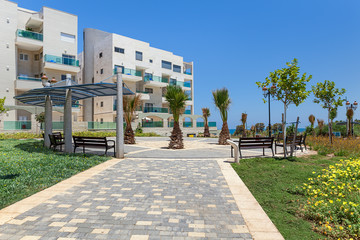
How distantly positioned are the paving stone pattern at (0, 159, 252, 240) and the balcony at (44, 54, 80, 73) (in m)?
29.1

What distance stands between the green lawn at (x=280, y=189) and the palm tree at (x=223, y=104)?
7.85 m

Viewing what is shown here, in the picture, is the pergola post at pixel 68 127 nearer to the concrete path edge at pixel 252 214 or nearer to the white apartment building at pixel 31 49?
the concrete path edge at pixel 252 214

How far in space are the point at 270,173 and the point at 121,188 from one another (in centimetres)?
436

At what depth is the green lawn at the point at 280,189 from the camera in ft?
11.7

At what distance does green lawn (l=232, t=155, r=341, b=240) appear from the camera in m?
3.57

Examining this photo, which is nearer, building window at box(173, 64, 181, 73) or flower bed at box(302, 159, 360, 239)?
flower bed at box(302, 159, 360, 239)

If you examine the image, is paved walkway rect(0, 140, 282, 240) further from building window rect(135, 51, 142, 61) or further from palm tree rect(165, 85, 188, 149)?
building window rect(135, 51, 142, 61)

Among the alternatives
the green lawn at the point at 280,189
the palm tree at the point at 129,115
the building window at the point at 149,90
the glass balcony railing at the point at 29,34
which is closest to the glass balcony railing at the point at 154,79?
the building window at the point at 149,90

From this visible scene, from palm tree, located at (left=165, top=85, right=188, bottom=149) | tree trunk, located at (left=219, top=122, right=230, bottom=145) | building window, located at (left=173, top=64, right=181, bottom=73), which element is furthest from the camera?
building window, located at (left=173, top=64, right=181, bottom=73)

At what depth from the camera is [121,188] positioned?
5.50 m

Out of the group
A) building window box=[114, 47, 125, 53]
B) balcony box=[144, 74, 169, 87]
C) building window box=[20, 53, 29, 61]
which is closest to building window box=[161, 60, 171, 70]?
balcony box=[144, 74, 169, 87]

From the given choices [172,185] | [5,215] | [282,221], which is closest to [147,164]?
[172,185]

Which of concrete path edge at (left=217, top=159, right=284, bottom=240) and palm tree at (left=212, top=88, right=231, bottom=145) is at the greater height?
palm tree at (left=212, top=88, right=231, bottom=145)

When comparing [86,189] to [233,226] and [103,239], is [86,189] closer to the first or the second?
[103,239]
